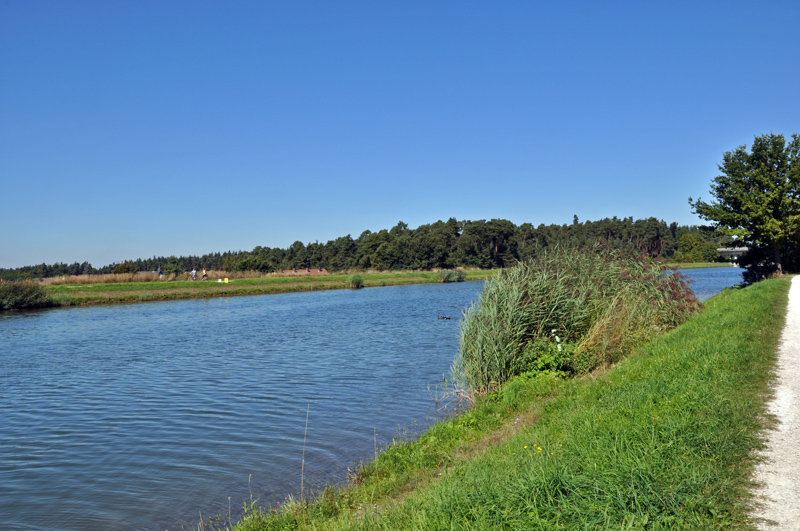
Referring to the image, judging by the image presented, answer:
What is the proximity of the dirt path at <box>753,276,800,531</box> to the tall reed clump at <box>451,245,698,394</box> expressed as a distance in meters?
4.02

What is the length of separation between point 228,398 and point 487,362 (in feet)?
21.7

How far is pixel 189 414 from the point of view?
1271cm

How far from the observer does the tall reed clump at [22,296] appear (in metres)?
39.2

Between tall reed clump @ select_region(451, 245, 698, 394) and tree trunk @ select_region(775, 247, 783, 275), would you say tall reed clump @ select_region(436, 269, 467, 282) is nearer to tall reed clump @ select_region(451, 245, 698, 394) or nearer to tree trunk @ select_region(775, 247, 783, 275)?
tree trunk @ select_region(775, 247, 783, 275)

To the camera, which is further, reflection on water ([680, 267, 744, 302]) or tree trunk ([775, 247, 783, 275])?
tree trunk ([775, 247, 783, 275])

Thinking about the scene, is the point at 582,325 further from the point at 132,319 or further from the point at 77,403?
the point at 132,319

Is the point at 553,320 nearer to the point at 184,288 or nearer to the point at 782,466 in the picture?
the point at 782,466

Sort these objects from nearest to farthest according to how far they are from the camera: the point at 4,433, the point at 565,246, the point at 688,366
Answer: the point at 688,366 < the point at 4,433 < the point at 565,246

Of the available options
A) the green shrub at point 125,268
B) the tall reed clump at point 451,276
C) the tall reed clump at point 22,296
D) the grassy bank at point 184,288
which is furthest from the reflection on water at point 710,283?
the green shrub at point 125,268

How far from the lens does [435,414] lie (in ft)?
39.1

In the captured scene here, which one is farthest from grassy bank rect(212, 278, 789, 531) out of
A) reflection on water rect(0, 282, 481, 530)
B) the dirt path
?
reflection on water rect(0, 282, 481, 530)

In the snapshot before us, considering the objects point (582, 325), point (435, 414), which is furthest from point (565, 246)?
point (435, 414)

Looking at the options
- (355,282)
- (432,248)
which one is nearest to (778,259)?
(355,282)

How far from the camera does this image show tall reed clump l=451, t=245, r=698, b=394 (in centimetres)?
1187
